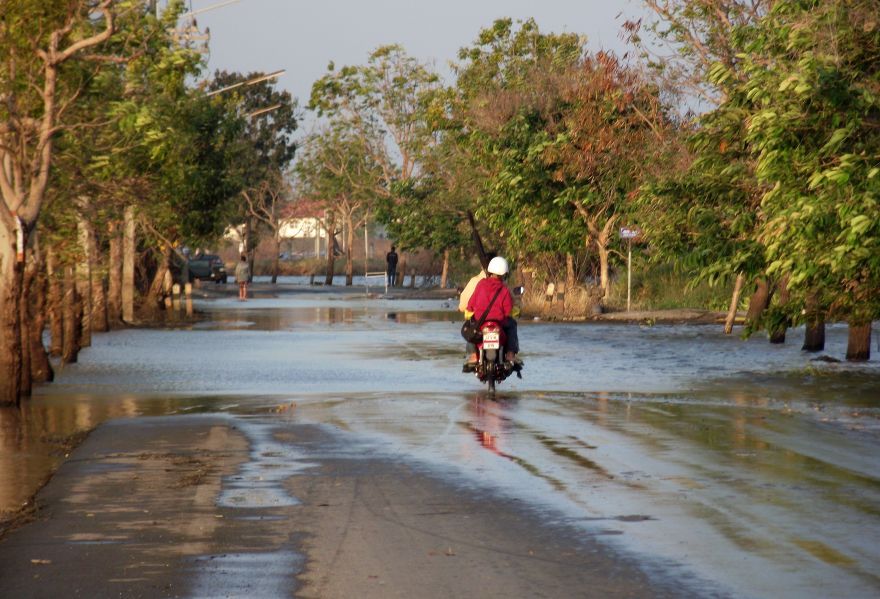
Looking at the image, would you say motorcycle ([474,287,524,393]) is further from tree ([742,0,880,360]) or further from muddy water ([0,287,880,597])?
tree ([742,0,880,360])

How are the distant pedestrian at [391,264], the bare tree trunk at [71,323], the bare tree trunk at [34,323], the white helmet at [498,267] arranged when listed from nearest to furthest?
the bare tree trunk at [34,323] → the white helmet at [498,267] → the bare tree trunk at [71,323] → the distant pedestrian at [391,264]

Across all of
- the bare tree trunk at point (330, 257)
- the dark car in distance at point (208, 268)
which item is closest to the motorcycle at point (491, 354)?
the bare tree trunk at point (330, 257)

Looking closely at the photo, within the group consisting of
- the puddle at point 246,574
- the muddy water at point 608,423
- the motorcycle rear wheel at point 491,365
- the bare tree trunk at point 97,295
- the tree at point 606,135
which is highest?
the tree at point 606,135

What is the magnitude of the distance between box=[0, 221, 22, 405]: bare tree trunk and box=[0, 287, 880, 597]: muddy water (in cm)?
35

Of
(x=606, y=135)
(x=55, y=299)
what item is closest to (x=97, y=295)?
(x=55, y=299)

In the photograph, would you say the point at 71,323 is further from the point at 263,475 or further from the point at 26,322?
the point at 263,475

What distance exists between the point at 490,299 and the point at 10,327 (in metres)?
6.03

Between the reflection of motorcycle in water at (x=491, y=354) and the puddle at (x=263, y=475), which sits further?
the reflection of motorcycle in water at (x=491, y=354)

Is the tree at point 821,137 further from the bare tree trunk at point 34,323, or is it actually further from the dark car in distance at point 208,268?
the dark car in distance at point 208,268

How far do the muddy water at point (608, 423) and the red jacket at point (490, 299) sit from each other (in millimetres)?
1073

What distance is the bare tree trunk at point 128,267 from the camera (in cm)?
4081

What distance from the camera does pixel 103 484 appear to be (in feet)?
40.9

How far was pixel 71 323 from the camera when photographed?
26734 millimetres

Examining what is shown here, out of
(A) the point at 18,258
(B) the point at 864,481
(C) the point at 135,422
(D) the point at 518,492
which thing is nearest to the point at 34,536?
(D) the point at 518,492
